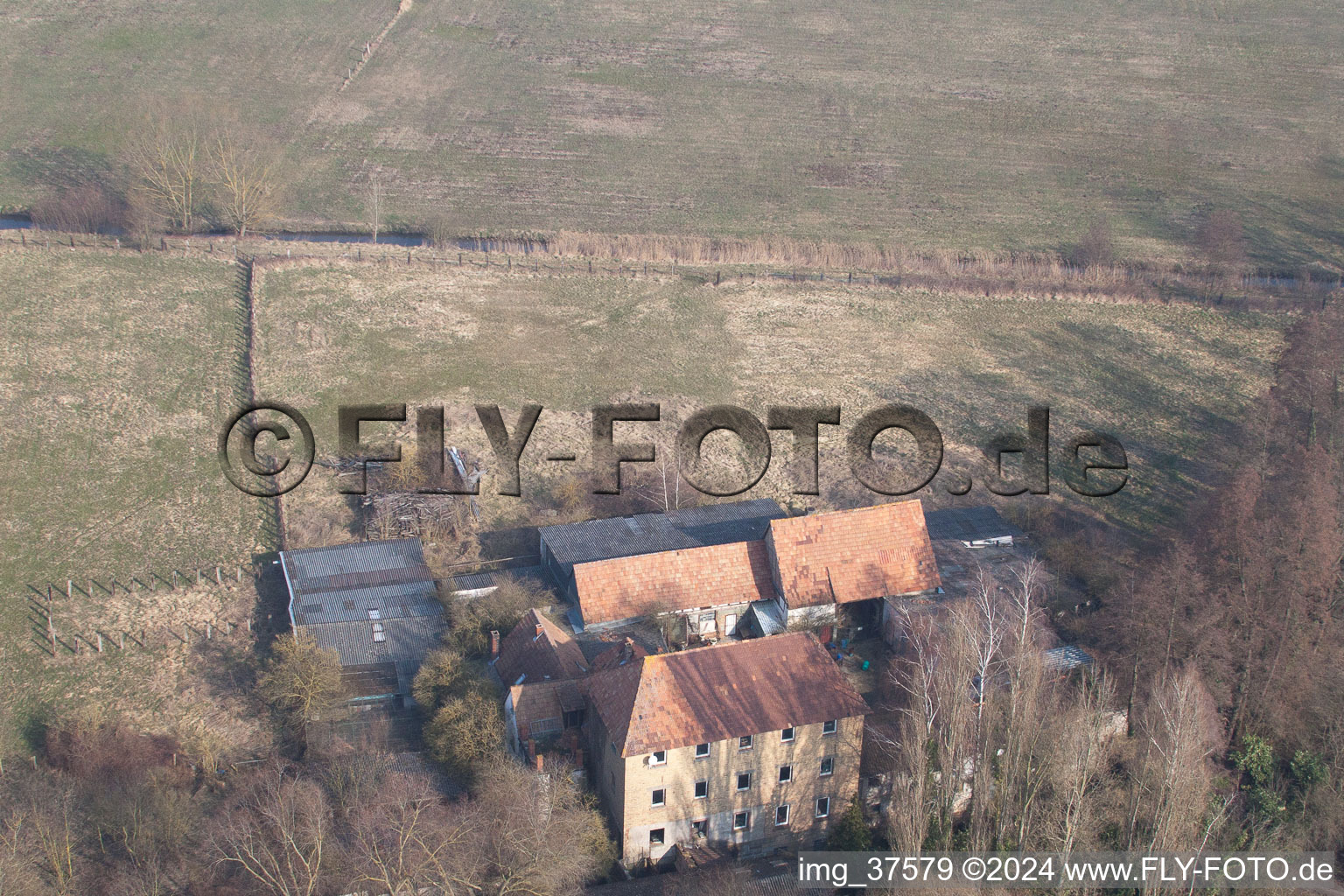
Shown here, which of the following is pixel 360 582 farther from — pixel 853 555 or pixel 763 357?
pixel 763 357

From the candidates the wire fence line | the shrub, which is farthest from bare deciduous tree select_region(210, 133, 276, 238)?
the shrub

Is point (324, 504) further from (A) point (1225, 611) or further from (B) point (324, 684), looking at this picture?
(A) point (1225, 611)

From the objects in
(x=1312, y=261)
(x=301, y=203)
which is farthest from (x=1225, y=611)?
(x=301, y=203)

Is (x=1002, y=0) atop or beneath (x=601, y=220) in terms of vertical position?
atop

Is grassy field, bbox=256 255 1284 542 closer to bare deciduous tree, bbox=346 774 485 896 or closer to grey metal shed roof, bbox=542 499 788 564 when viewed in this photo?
grey metal shed roof, bbox=542 499 788 564

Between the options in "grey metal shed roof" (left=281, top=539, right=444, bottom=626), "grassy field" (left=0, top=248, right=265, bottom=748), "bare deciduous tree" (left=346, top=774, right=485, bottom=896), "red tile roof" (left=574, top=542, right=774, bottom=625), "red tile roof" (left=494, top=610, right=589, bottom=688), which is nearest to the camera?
"bare deciduous tree" (left=346, top=774, right=485, bottom=896)

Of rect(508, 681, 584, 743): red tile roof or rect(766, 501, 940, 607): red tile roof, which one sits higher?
rect(766, 501, 940, 607): red tile roof
